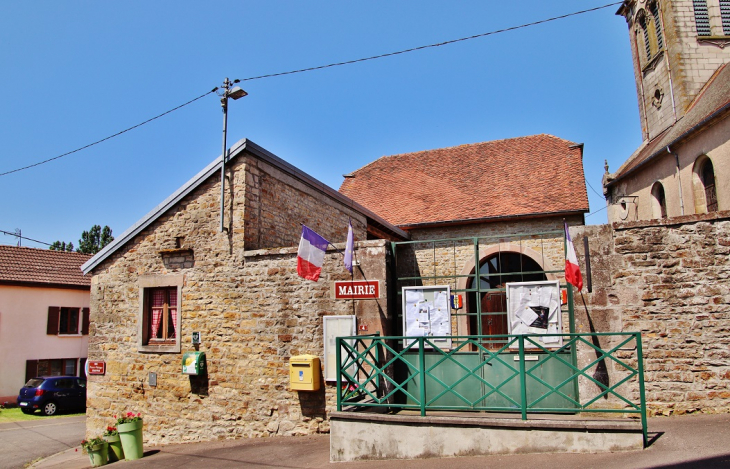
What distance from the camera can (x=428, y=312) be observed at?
8.19 m

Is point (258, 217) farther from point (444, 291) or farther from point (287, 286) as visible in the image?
point (444, 291)

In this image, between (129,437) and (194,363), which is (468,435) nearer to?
(194,363)

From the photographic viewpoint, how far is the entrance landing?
18.9 feet

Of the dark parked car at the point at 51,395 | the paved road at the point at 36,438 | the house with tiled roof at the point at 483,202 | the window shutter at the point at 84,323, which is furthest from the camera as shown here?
the window shutter at the point at 84,323

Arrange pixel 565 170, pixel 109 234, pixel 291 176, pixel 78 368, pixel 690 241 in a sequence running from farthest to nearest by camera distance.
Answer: pixel 109 234 → pixel 78 368 → pixel 565 170 → pixel 291 176 → pixel 690 241

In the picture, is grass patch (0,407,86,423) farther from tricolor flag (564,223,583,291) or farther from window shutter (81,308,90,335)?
tricolor flag (564,223,583,291)

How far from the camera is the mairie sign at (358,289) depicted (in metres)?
8.51

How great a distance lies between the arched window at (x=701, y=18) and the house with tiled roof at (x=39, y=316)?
2753 centimetres

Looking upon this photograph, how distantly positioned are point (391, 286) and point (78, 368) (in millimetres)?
19298

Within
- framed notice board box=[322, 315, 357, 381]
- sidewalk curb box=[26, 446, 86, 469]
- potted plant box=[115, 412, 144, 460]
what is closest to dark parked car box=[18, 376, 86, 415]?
sidewalk curb box=[26, 446, 86, 469]

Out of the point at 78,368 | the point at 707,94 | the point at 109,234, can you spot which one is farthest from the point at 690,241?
the point at 109,234

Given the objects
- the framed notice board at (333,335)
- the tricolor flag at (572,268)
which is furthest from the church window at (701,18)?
the framed notice board at (333,335)

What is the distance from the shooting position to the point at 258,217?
10250 millimetres

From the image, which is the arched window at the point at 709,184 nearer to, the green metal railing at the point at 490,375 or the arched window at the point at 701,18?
the arched window at the point at 701,18
